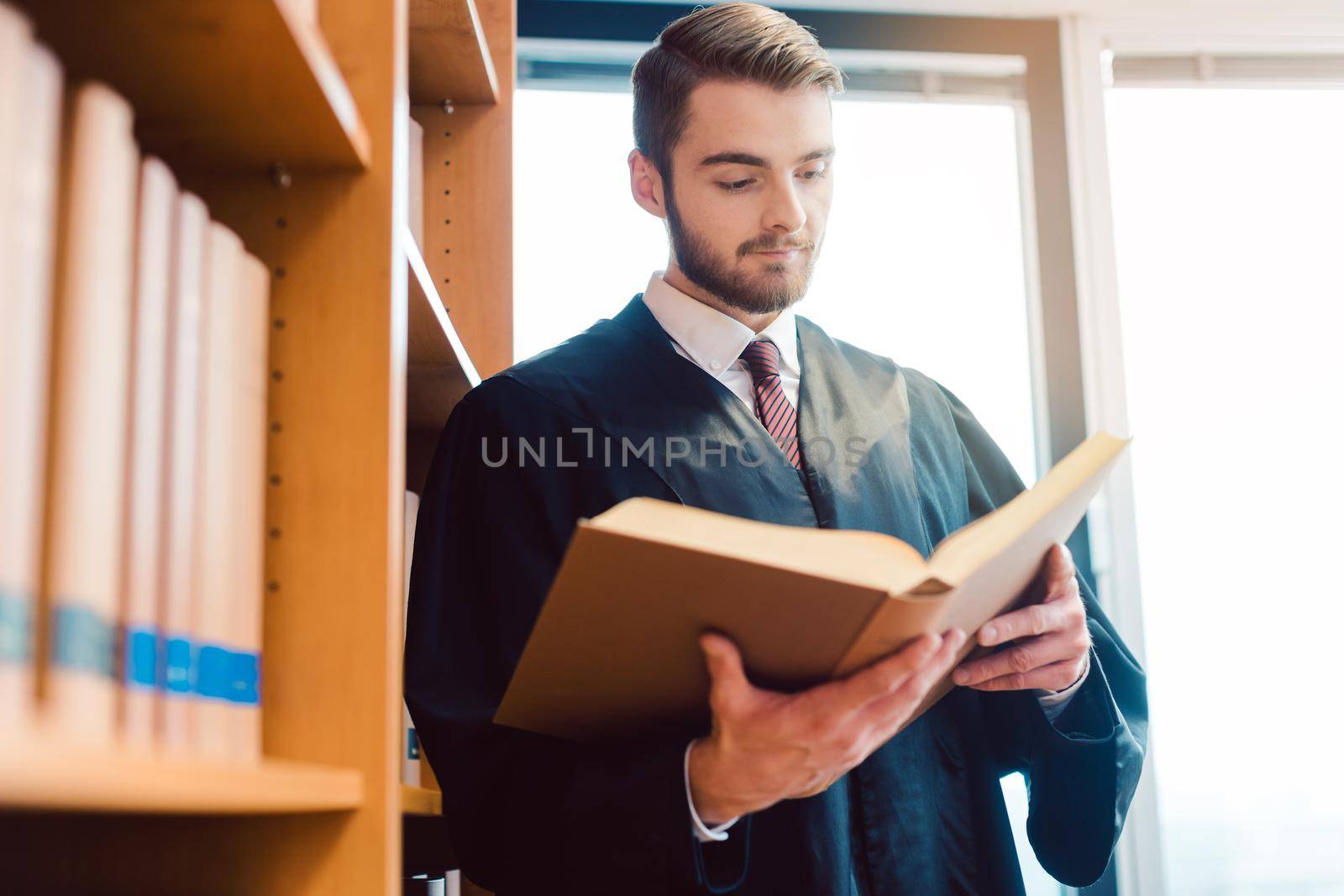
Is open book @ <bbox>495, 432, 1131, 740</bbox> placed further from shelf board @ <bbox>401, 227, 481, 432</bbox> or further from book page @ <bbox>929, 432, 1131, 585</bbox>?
shelf board @ <bbox>401, 227, 481, 432</bbox>

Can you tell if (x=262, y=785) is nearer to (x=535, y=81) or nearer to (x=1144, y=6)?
(x=535, y=81)

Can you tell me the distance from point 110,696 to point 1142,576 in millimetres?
2385

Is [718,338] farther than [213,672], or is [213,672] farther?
[718,338]

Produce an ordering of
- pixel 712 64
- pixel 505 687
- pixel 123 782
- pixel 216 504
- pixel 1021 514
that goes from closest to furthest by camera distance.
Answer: pixel 123 782 → pixel 216 504 → pixel 1021 514 → pixel 505 687 → pixel 712 64

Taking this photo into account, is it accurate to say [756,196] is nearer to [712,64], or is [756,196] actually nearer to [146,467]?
[712,64]

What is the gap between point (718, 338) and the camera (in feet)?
4.91

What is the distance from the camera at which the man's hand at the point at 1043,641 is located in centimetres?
102

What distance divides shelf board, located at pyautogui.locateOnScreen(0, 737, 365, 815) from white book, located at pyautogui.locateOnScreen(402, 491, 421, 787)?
2.66 ft

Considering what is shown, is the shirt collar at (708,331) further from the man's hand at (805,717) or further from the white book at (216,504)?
the white book at (216,504)

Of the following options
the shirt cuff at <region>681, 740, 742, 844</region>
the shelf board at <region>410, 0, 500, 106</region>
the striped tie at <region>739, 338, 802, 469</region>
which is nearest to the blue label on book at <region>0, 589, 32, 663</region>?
the shirt cuff at <region>681, 740, 742, 844</region>

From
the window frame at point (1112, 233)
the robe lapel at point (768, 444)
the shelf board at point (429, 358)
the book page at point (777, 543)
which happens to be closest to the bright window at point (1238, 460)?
the window frame at point (1112, 233)

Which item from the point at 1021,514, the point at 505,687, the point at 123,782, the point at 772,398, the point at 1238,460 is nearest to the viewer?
the point at 123,782

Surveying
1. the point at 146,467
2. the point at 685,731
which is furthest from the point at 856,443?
the point at 146,467

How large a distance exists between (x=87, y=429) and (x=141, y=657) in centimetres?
11
